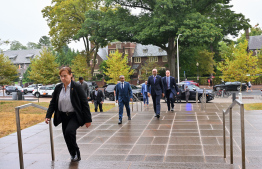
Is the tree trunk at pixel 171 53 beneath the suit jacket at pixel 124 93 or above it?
above

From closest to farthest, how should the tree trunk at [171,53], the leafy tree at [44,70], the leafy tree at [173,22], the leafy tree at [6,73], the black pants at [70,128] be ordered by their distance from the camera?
the black pants at [70,128] < the leafy tree at [6,73] < the leafy tree at [173,22] < the tree trunk at [171,53] < the leafy tree at [44,70]

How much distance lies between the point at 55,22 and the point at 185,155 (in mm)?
50789

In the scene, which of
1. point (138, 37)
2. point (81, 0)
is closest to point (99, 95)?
point (138, 37)

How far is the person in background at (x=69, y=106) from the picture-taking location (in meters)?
5.56

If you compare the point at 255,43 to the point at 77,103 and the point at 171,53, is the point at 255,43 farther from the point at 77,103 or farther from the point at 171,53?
the point at 77,103

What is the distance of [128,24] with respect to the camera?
36406mm

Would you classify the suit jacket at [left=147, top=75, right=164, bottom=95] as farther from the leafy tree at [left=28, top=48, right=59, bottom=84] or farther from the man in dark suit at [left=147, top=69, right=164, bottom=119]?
the leafy tree at [left=28, top=48, right=59, bottom=84]

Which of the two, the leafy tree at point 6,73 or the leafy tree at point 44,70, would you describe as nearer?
the leafy tree at point 6,73

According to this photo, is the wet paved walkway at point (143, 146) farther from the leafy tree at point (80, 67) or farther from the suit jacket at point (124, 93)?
the leafy tree at point (80, 67)

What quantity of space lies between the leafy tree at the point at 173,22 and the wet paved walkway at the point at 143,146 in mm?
23478

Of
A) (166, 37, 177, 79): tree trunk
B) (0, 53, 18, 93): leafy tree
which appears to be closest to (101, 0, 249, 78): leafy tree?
(166, 37, 177, 79): tree trunk

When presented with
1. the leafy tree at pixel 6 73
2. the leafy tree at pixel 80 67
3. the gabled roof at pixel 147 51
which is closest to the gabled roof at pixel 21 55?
the gabled roof at pixel 147 51

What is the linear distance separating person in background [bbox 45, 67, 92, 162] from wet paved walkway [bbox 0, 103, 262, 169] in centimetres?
64

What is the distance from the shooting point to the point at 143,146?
7.27m
